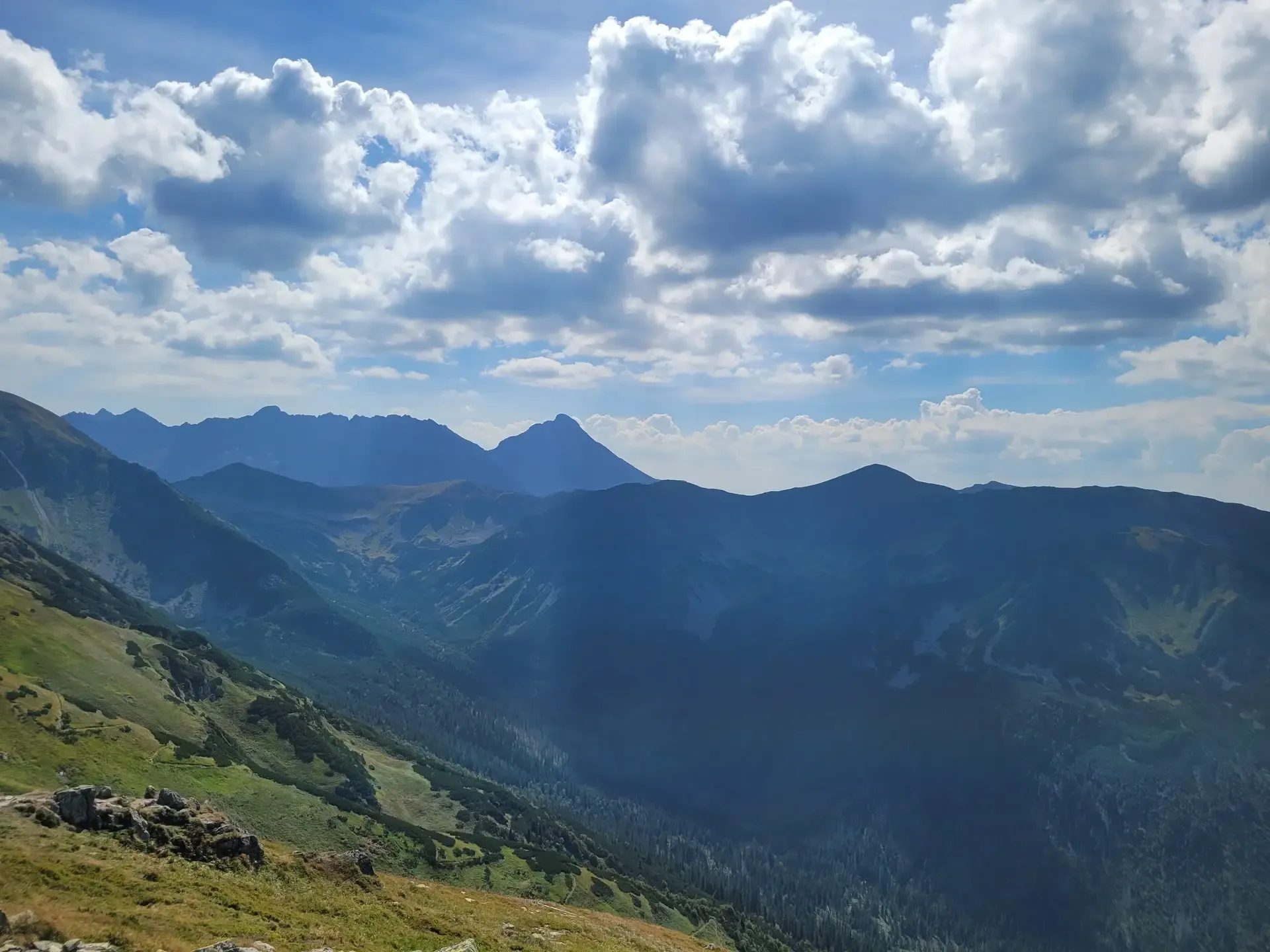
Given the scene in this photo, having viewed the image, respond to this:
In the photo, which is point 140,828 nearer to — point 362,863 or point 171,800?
point 171,800

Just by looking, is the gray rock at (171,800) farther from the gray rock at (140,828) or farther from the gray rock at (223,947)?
the gray rock at (223,947)

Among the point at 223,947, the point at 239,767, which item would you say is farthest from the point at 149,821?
the point at 239,767

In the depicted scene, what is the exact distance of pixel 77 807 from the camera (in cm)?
4831

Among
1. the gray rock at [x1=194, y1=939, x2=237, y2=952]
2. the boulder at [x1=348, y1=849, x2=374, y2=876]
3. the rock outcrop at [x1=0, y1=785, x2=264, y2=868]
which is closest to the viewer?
the gray rock at [x1=194, y1=939, x2=237, y2=952]

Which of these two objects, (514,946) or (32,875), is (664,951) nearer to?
(514,946)

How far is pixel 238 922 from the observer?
41344mm

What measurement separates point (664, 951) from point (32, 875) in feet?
179

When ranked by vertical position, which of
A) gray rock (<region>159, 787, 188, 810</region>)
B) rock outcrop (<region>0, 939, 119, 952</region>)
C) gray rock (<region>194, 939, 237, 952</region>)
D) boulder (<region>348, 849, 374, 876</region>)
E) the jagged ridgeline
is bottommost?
the jagged ridgeline

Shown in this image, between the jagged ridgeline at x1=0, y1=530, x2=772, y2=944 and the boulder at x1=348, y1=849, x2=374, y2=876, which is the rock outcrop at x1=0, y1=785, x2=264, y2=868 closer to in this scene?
the jagged ridgeline at x1=0, y1=530, x2=772, y2=944

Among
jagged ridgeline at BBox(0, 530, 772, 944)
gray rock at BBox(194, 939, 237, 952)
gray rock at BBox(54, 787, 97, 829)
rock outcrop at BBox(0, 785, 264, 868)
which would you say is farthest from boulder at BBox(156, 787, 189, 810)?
gray rock at BBox(194, 939, 237, 952)

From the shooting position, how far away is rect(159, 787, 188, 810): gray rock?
54.1 metres

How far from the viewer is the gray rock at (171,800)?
54094 mm

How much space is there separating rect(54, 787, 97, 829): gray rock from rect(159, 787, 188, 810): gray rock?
18.1 feet

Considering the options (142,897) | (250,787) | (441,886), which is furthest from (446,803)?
(142,897)
